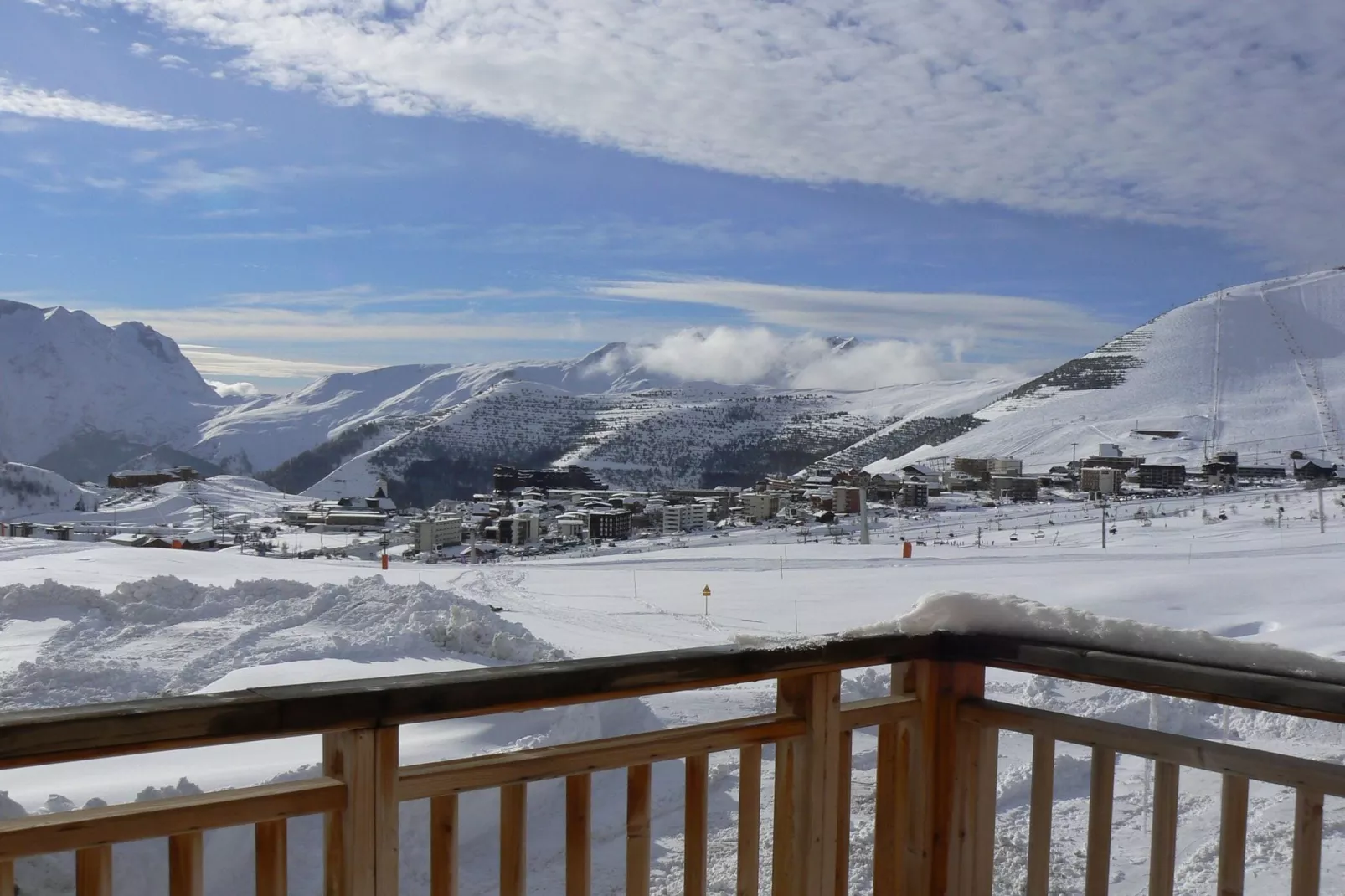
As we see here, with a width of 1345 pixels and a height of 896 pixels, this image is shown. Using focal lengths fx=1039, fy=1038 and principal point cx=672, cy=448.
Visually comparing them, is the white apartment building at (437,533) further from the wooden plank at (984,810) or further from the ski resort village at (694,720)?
the wooden plank at (984,810)

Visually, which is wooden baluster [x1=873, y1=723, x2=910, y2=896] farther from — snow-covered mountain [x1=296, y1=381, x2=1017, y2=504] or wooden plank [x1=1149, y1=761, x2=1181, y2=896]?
snow-covered mountain [x1=296, y1=381, x2=1017, y2=504]

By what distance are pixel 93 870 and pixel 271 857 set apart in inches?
9.7

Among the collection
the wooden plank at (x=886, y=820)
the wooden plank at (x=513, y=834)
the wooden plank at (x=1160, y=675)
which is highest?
the wooden plank at (x=1160, y=675)

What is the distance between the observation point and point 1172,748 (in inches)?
76.6

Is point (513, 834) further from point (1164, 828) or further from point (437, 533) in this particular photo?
point (437, 533)

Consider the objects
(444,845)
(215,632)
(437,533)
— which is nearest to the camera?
Result: (444,845)

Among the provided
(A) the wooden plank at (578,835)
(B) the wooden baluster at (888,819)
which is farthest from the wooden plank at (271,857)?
(B) the wooden baluster at (888,819)

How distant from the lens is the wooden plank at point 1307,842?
1.82 m

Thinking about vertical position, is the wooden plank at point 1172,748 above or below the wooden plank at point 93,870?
above

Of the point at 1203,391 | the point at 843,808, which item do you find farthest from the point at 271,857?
the point at 1203,391

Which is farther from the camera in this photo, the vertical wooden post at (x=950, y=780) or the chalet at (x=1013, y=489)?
the chalet at (x=1013, y=489)

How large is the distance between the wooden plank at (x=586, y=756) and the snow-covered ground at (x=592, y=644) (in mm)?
3160

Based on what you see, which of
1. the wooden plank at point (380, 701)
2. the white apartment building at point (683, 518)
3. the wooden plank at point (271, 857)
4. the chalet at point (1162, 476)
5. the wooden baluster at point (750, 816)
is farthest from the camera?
the chalet at point (1162, 476)

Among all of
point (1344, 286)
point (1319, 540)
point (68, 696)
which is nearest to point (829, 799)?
point (68, 696)
